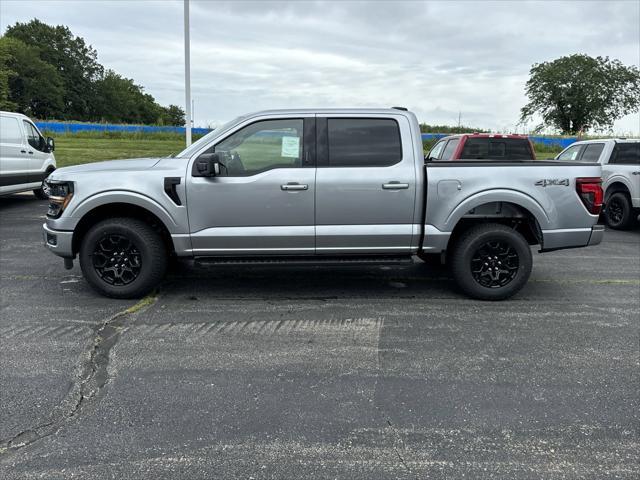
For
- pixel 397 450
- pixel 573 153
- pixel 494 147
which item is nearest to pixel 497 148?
pixel 494 147

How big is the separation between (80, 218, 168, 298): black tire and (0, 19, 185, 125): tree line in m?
59.8

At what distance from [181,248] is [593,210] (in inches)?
166

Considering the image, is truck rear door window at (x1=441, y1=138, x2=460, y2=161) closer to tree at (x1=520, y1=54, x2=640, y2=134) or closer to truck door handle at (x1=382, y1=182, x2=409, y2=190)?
truck door handle at (x1=382, y1=182, x2=409, y2=190)

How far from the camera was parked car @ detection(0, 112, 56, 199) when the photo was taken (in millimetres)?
11180

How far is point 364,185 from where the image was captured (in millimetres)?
5242

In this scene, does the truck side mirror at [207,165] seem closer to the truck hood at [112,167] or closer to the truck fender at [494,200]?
the truck hood at [112,167]

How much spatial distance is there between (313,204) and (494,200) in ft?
5.96

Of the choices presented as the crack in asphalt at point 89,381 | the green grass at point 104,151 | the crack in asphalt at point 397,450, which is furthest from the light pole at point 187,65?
the crack in asphalt at point 397,450

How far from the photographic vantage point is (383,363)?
13.1ft

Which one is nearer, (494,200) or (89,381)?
(89,381)

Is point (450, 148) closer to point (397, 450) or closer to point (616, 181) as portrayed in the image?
point (616, 181)

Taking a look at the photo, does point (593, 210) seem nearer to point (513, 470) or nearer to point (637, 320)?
point (637, 320)

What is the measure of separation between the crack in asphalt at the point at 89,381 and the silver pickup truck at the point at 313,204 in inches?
25.0

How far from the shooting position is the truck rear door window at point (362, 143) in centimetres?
532
